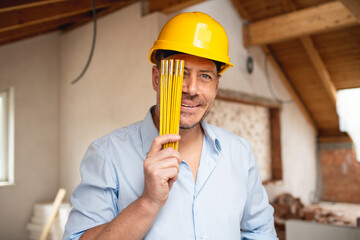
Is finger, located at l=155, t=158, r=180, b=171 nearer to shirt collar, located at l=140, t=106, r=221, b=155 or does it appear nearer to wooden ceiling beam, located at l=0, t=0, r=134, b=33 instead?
shirt collar, located at l=140, t=106, r=221, b=155

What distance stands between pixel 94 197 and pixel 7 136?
3966 millimetres

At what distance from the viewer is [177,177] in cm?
112

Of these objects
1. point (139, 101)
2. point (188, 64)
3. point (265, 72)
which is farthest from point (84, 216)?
point (265, 72)

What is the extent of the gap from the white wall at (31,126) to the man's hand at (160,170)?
4069 mm

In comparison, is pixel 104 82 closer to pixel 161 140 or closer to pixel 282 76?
pixel 161 140

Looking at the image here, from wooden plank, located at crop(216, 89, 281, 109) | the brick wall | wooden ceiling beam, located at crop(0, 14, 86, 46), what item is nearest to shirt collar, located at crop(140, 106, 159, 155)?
wooden ceiling beam, located at crop(0, 14, 86, 46)

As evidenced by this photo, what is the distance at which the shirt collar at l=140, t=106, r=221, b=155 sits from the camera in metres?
1.31

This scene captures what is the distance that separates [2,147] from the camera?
Answer: 451 cm

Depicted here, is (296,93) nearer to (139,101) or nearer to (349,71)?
(349,71)

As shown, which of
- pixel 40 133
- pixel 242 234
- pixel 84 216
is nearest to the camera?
pixel 84 216

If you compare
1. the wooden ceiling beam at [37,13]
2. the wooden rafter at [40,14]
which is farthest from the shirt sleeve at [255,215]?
the wooden ceiling beam at [37,13]

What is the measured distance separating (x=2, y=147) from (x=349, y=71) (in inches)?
233

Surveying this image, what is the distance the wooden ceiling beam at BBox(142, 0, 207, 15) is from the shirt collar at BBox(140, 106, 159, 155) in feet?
9.22

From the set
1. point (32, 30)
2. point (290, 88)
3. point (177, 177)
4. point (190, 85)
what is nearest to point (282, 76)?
point (290, 88)
